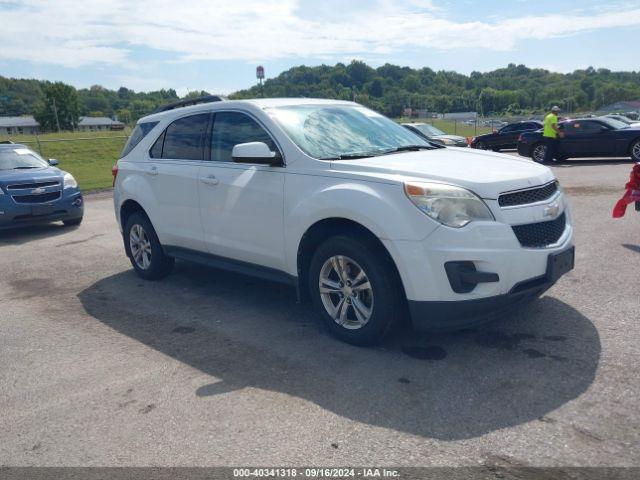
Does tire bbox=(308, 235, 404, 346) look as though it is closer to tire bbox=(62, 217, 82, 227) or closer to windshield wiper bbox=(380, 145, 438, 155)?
windshield wiper bbox=(380, 145, 438, 155)

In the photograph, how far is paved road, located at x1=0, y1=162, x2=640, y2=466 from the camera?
120 inches

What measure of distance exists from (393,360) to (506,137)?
23294 millimetres

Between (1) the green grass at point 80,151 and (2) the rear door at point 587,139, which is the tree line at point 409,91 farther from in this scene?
(2) the rear door at point 587,139

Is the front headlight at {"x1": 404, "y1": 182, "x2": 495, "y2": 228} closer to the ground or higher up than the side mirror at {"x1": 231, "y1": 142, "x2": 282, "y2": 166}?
closer to the ground

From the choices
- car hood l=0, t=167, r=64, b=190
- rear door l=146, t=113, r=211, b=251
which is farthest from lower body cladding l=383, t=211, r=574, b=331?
car hood l=0, t=167, r=64, b=190

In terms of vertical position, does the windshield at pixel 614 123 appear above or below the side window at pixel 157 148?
below

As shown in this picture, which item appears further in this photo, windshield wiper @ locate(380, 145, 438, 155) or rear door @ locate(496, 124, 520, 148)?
rear door @ locate(496, 124, 520, 148)

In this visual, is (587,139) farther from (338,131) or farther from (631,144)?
(338,131)

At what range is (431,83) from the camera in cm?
6222

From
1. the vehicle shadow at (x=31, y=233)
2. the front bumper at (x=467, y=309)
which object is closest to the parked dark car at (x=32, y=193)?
the vehicle shadow at (x=31, y=233)

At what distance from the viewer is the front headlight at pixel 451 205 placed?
3838 millimetres

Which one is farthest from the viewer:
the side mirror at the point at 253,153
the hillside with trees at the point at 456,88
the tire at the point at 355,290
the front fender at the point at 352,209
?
the hillside with trees at the point at 456,88

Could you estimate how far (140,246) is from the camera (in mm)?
6715

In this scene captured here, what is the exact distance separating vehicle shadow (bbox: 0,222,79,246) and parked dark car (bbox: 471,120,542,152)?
1898cm
